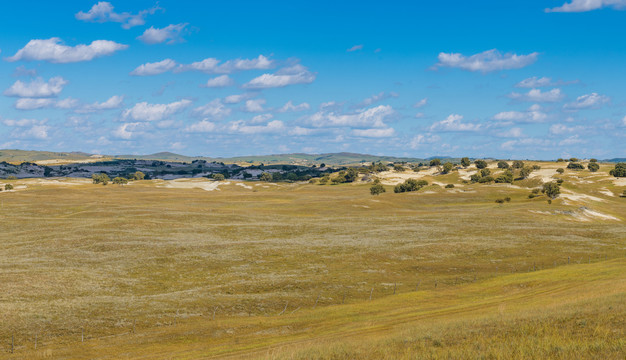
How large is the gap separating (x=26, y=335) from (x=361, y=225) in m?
85.1

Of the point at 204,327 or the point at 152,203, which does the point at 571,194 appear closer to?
the point at 152,203

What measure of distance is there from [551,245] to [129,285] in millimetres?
69740

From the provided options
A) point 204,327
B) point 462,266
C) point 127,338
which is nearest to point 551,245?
point 462,266

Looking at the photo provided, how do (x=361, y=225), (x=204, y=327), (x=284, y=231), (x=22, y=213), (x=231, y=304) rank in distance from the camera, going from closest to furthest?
(x=204, y=327) < (x=231, y=304) < (x=284, y=231) < (x=361, y=225) < (x=22, y=213)

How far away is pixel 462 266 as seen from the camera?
Answer: 71.4 meters

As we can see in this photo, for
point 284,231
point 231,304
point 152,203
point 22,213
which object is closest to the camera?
point 231,304

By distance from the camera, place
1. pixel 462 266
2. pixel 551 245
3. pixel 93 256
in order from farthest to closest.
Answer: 1. pixel 551 245
2. pixel 93 256
3. pixel 462 266

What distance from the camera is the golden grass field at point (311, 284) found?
26.5 m

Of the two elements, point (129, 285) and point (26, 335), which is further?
point (129, 285)

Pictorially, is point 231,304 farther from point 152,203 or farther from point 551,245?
point 152,203

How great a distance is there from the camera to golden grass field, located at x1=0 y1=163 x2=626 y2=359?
26.5 metres

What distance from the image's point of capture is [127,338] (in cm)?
3838

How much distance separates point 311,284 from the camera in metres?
59.3

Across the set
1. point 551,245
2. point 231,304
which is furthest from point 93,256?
point 551,245
